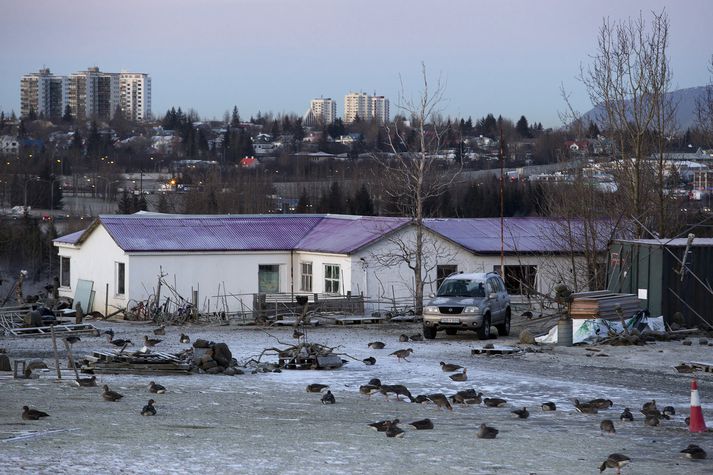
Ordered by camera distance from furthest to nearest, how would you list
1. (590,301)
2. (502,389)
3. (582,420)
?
(590,301)
(502,389)
(582,420)

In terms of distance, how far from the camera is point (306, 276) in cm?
4616

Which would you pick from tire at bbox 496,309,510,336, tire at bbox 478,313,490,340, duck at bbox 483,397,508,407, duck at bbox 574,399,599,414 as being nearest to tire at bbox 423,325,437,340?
tire at bbox 478,313,490,340

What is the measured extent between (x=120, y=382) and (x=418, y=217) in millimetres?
21659

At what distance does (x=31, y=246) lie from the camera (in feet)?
249

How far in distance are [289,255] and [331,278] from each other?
2512 millimetres

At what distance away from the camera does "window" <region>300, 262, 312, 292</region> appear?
45906 millimetres

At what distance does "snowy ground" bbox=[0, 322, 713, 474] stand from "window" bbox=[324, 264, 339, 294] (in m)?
18.3

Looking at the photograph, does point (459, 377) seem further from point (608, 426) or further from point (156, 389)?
point (608, 426)

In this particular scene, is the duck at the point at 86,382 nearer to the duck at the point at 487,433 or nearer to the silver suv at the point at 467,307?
the duck at the point at 487,433

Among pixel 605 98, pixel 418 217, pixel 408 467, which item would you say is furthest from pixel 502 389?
pixel 605 98

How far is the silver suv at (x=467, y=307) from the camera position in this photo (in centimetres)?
2933

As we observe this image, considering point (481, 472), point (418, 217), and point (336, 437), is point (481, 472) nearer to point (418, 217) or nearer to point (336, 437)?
point (336, 437)

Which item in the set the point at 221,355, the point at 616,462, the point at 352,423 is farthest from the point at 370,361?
the point at 616,462

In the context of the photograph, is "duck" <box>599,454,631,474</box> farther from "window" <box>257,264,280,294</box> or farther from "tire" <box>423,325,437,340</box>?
"window" <box>257,264,280,294</box>
